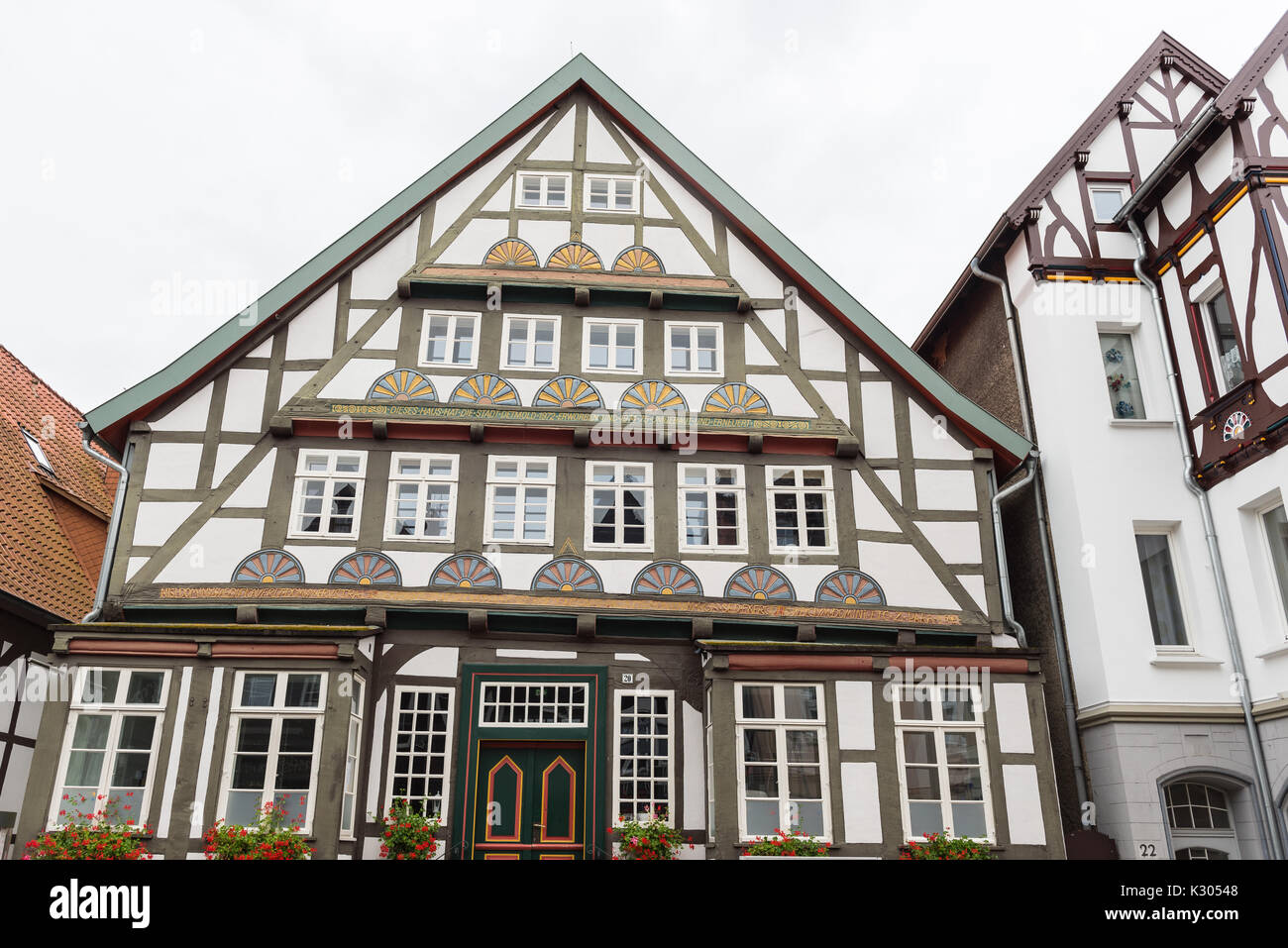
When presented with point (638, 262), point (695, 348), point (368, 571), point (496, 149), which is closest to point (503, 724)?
point (368, 571)

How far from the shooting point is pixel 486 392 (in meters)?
13.8

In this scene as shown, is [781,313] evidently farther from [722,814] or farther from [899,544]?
[722,814]

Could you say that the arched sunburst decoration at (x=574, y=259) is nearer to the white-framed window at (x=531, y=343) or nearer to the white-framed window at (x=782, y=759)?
the white-framed window at (x=531, y=343)

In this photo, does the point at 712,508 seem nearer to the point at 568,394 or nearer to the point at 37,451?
the point at 568,394

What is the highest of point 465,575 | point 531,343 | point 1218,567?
point 531,343

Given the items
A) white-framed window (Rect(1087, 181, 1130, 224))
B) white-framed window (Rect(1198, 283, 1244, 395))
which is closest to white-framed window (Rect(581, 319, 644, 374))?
white-framed window (Rect(1087, 181, 1130, 224))

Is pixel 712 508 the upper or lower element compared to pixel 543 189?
lower

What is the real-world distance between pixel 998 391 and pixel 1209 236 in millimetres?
3726

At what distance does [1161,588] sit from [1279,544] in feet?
4.92

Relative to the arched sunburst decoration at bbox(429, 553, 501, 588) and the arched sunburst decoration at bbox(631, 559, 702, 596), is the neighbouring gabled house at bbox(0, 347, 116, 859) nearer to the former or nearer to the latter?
the arched sunburst decoration at bbox(429, 553, 501, 588)

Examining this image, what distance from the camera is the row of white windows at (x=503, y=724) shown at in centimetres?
1125

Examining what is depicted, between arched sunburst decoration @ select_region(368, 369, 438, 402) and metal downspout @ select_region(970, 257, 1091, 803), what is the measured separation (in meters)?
7.79

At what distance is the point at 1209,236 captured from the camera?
1365cm

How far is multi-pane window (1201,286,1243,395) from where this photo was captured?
1340cm
